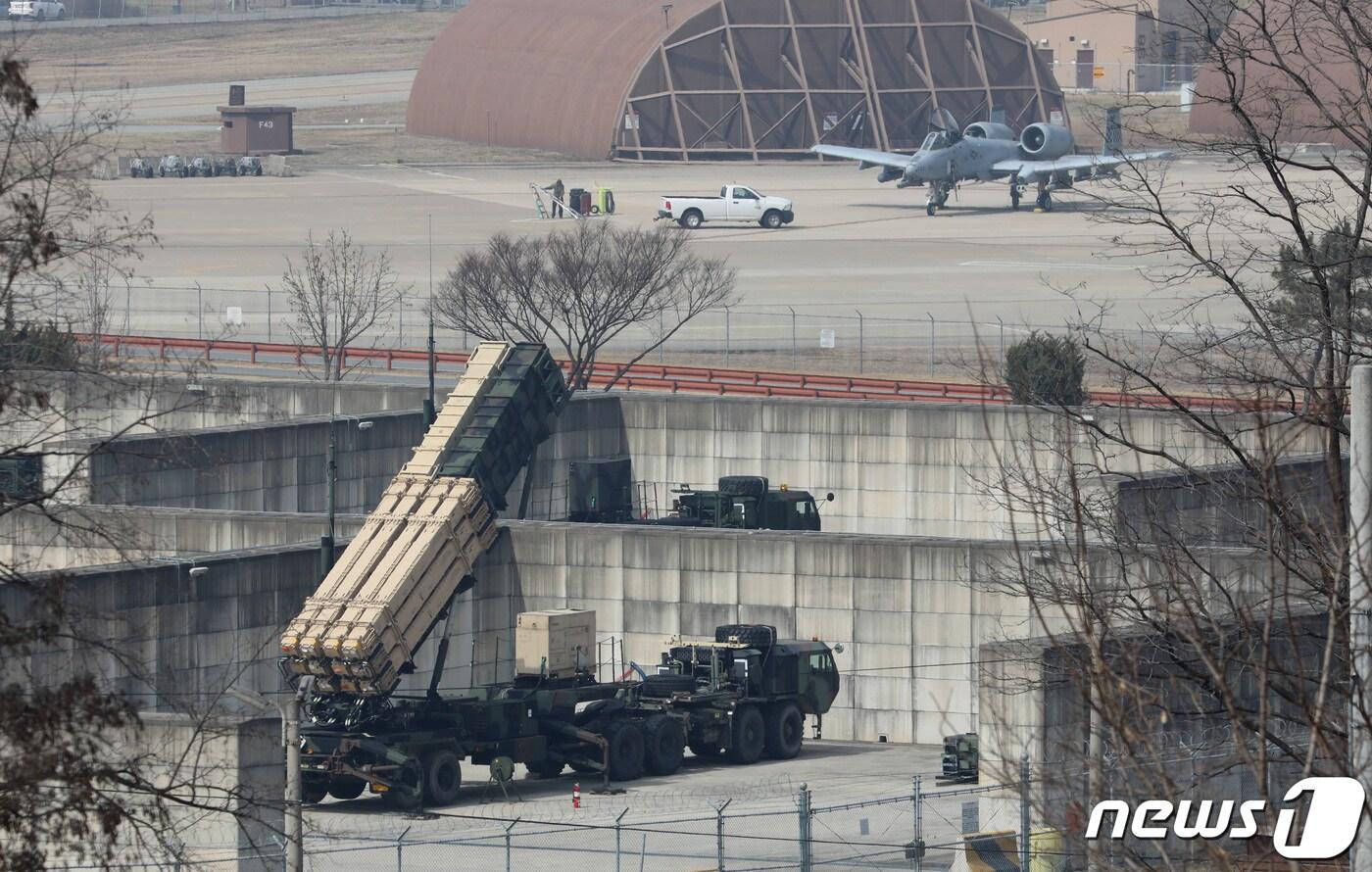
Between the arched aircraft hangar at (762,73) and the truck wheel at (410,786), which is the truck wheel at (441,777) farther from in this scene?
the arched aircraft hangar at (762,73)

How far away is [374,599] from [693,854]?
8987mm

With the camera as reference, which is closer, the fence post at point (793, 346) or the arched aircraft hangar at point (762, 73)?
the fence post at point (793, 346)

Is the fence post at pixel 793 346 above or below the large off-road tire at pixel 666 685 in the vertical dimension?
above

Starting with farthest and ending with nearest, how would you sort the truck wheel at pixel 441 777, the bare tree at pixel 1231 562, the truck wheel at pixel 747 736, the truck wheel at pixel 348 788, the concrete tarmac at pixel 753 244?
the concrete tarmac at pixel 753 244, the truck wheel at pixel 747 736, the truck wheel at pixel 348 788, the truck wheel at pixel 441 777, the bare tree at pixel 1231 562

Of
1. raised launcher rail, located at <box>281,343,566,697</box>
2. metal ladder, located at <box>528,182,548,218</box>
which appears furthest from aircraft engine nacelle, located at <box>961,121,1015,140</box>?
raised launcher rail, located at <box>281,343,566,697</box>

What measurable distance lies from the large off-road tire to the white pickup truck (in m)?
68.7

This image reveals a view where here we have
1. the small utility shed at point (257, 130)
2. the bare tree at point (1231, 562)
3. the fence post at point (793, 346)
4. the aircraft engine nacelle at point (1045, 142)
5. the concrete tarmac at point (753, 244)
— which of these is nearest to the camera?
the bare tree at point (1231, 562)

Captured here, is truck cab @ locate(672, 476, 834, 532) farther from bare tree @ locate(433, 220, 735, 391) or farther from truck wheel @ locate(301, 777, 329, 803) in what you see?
truck wheel @ locate(301, 777, 329, 803)

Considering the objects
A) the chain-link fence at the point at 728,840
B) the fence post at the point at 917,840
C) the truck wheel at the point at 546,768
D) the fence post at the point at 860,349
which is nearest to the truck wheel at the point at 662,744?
the truck wheel at the point at 546,768

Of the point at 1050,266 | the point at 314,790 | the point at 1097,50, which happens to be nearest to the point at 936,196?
the point at 1050,266

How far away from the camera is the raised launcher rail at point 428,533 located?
32.8 metres

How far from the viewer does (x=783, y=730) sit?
114 feet

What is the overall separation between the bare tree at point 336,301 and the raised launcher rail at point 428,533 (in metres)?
20.7

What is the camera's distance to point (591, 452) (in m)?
50.8
